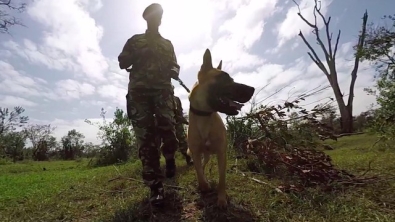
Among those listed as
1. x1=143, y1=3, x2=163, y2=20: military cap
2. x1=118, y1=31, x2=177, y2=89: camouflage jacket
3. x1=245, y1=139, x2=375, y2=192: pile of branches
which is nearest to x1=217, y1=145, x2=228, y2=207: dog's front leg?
x1=245, y1=139, x2=375, y2=192: pile of branches

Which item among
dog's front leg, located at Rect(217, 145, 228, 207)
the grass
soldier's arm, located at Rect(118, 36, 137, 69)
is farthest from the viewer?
soldier's arm, located at Rect(118, 36, 137, 69)

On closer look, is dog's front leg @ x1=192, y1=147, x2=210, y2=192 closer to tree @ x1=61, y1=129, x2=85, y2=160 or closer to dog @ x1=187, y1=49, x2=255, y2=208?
dog @ x1=187, y1=49, x2=255, y2=208

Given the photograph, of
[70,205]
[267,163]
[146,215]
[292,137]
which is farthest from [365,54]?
[70,205]

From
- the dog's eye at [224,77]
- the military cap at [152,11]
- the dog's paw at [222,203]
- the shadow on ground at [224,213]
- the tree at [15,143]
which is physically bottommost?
the shadow on ground at [224,213]

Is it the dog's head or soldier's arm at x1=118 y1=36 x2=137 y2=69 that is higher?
soldier's arm at x1=118 y1=36 x2=137 y2=69

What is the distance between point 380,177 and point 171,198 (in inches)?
101

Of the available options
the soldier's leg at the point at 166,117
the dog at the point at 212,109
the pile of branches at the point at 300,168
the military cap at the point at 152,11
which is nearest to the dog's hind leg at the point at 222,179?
the dog at the point at 212,109

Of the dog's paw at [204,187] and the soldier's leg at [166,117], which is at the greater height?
the soldier's leg at [166,117]

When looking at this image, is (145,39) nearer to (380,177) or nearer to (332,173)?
(332,173)

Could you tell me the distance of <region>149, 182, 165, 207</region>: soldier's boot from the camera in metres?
3.23

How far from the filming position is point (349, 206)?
9.46 feet

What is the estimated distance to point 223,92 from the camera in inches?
132

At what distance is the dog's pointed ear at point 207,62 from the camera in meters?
3.50

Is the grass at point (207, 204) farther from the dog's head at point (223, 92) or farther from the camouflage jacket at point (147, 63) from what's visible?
the camouflage jacket at point (147, 63)
